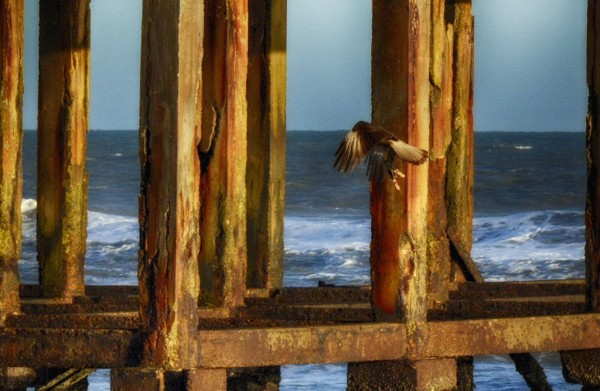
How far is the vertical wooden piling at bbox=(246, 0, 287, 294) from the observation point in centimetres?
1036

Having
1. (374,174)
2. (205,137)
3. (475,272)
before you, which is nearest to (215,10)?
(205,137)

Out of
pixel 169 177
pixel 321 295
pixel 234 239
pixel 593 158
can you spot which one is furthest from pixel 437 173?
pixel 169 177

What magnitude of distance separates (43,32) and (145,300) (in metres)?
3.36

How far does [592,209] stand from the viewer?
845 cm

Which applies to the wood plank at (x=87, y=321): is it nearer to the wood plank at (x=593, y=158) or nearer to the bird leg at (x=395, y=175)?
the bird leg at (x=395, y=175)

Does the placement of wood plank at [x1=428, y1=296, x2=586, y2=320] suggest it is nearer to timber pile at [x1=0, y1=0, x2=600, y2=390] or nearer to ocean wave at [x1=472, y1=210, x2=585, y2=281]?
timber pile at [x1=0, y1=0, x2=600, y2=390]

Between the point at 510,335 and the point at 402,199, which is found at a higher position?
the point at 402,199

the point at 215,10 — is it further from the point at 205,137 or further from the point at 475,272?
the point at 475,272

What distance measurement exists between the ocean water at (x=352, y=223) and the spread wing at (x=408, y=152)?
635cm

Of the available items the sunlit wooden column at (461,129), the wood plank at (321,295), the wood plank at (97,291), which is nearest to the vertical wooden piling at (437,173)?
the wood plank at (321,295)

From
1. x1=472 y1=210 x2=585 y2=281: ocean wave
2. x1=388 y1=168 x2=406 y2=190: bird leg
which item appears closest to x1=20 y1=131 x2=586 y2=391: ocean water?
x1=472 y1=210 x2=585 y2=281: ocean wave

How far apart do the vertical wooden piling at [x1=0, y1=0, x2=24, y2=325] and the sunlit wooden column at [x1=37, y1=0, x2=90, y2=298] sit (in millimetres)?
1209

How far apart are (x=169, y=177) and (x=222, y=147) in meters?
1.51

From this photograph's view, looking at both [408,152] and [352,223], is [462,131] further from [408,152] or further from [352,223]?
[352,223]
